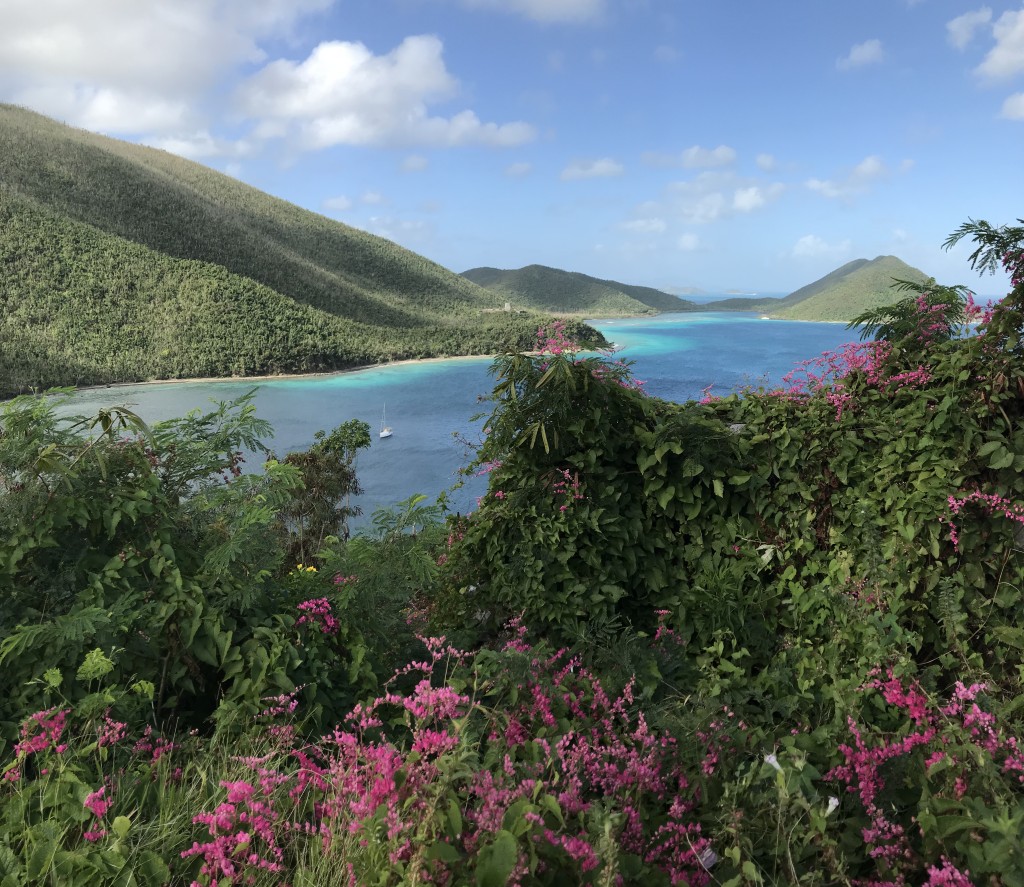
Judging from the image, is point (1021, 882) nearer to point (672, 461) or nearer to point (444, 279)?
point (672, 461)

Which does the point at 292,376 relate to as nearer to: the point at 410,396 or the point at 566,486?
the point at 410,396

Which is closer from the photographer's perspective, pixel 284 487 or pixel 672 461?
pixel 284 487

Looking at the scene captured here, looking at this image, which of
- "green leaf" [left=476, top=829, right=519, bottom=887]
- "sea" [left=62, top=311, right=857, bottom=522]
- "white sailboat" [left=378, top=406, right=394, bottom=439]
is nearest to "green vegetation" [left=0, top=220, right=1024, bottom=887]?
Answer: "green leaf" [left=476, top=829, right=519, bottom=887]

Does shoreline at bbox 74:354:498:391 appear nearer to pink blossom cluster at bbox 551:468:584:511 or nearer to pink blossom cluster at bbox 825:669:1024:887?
pink blossom cluster at bbox 551:468:584:511

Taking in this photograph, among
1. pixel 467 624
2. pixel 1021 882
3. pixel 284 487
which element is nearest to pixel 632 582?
pixel 467 624

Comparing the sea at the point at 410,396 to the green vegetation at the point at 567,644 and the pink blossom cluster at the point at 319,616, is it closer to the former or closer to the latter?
the green vegetation at the point at 567,644

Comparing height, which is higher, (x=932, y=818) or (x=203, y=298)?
(x=203, y=298)
